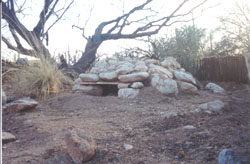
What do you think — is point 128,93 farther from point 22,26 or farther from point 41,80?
point 22,26

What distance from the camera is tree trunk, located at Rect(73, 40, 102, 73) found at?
24.1ft

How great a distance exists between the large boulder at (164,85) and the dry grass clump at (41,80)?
71.2 inches

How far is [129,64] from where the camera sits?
4.80 meters

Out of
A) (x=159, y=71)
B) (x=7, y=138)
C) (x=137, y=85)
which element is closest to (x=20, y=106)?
(x=7, y=138)

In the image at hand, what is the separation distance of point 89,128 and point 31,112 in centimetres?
151

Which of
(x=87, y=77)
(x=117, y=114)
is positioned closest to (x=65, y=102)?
(x=87, y=77)

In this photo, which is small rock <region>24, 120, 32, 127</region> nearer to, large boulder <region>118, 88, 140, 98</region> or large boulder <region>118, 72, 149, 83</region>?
Result: large boulder <region>118, 88, 140, 98</region>

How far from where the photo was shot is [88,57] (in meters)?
7.75

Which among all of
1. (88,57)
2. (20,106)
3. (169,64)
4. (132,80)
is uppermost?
(88,57)

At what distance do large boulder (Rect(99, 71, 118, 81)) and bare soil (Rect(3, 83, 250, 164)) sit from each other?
97 centimetres

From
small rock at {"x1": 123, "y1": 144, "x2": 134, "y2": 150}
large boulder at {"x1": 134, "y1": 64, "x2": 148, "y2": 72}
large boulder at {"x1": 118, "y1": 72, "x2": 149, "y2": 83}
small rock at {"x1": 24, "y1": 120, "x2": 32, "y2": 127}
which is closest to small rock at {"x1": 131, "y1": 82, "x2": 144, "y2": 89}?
large boulder at {"x1": 118, "y1": 72, "x2": 149, "y2": 83}

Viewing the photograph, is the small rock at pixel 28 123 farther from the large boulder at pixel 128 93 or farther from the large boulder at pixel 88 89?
the large boulder at pixel 88 89

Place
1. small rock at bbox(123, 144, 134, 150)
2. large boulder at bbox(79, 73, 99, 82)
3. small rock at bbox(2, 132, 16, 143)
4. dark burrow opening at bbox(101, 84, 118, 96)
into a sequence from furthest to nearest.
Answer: dark burrow opening at bbox(101, 84, 118, 96) → large boulder at bbox(79, 73, 99, 82) → small rock at bbox(2, 132, 16, 143) → small rock at bbox(123, 144, 134, 150)

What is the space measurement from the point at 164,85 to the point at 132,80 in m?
0.58
